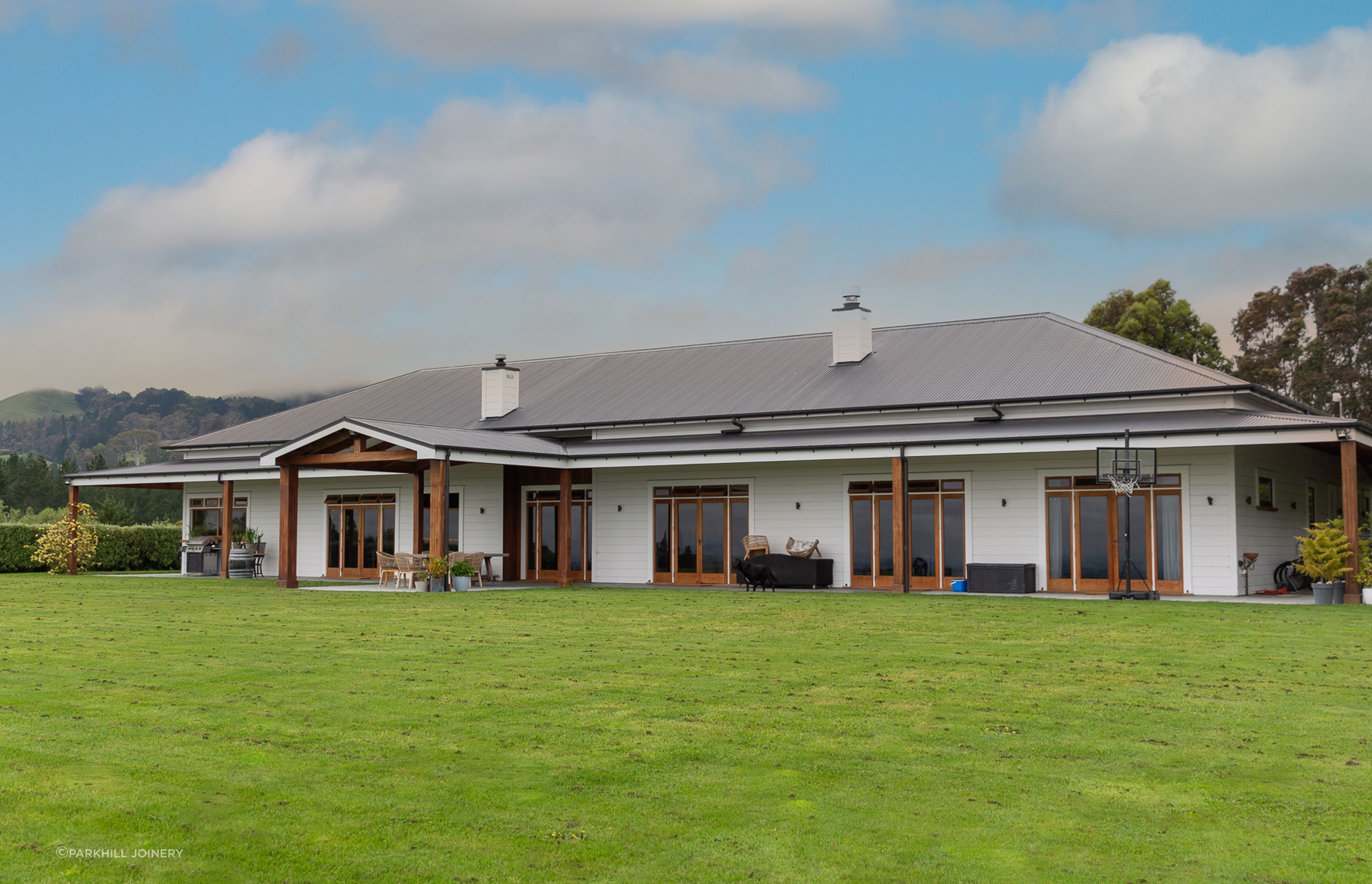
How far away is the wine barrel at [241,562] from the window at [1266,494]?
69.0 ft

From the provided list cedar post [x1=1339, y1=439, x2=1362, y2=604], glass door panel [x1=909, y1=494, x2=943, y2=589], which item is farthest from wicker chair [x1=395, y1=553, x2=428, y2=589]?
cedar post [x1=1339, y1=439, x2=1362, y2=604]

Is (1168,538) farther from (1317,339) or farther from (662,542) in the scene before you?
(1317,339)

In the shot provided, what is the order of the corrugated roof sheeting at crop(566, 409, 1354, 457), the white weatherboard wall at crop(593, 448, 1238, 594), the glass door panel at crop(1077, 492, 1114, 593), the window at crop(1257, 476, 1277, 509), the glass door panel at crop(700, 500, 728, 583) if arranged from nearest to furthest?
1. the corrugated roof sheeting at crop(566, 409, 1354, 457)
2. the white weatherboard wall at crop(593, 448, 1238, 594)
3. the glass door panel at crop(1077, 492, 1114, 593)
4. the window at crop(1257, 476, 1277, 509)
5. the glass door panel at crop(700, 500, 728, 583)

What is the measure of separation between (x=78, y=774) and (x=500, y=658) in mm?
5017

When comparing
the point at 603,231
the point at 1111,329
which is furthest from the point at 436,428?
the point at 1111,329

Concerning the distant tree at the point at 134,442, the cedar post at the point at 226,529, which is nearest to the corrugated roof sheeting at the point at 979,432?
the cedar post at the point at 226,529

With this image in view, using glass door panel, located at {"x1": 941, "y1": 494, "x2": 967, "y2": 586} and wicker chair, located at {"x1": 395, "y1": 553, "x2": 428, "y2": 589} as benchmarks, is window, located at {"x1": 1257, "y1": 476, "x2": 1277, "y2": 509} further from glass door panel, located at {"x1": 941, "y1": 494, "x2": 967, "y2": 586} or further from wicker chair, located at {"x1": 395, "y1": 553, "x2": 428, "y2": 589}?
wicker chair, located at {"x1": 395, "y1": 553, "x2": 428, "y2": 589}

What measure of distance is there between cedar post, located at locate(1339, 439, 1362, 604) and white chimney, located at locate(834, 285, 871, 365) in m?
11.0

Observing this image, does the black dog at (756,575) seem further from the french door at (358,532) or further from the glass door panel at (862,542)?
the french door at (358,532)

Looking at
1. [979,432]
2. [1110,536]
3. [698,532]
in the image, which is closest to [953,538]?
[979,432]

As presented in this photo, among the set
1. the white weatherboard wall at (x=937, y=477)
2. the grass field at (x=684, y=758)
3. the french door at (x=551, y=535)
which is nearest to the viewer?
the grass field at (x=684, y=758)

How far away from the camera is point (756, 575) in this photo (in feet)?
73.0

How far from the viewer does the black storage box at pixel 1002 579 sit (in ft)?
70.4

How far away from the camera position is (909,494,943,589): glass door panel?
22.8 m
